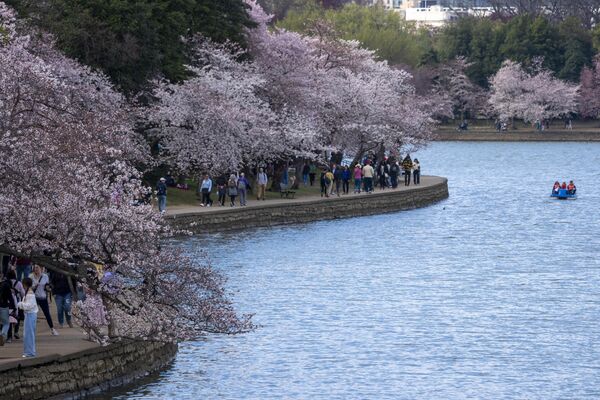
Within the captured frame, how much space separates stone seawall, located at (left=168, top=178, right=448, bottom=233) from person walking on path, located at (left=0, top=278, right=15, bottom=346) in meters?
21.7

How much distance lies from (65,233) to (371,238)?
106 feet

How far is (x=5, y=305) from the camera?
28328 mm

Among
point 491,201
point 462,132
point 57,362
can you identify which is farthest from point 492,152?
point 57,362

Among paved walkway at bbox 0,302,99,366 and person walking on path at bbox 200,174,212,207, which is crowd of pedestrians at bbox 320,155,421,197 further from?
paved walkway at bbox 0,302,99,366

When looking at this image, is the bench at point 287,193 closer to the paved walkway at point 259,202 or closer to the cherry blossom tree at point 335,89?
the paved walkway at point 259,202

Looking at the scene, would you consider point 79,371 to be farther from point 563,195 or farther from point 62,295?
point 563,195

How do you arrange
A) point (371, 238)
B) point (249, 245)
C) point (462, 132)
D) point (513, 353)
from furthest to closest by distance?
point (462, 132)
point (371, 238)
point (249, 245)
point (513, 353)

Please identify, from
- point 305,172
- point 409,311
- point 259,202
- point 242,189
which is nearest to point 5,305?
point 409,311

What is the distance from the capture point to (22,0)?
57188 millimetres

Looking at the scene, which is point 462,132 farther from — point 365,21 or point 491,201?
point 491,201

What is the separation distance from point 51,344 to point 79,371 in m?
1.11

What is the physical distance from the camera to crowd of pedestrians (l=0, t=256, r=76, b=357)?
27156mm

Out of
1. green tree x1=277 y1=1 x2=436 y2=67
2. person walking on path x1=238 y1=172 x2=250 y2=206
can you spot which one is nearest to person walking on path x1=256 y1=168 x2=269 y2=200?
person walking on path x1=238 y1=172 x2=250 y2=206

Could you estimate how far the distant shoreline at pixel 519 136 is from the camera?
160 meters
